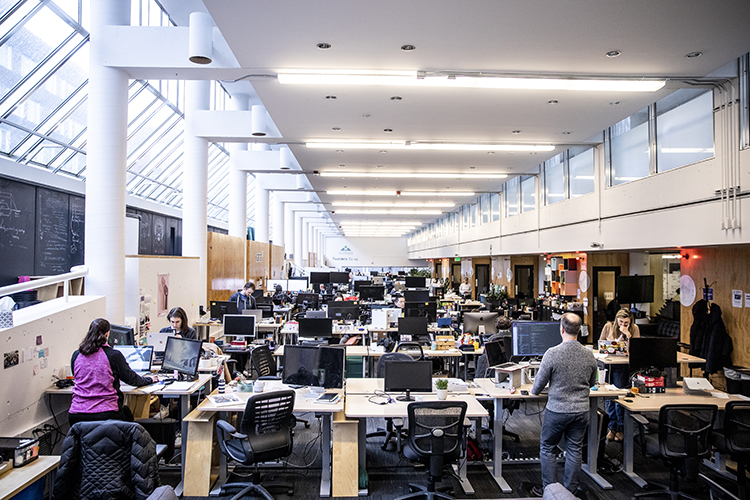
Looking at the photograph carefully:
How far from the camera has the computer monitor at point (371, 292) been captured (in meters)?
14.8

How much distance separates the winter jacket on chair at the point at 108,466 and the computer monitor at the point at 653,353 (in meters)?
5.23

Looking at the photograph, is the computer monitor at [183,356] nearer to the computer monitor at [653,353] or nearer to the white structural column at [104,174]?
the white structural column at [104,174]

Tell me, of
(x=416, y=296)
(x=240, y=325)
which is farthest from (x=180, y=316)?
(x=416, y=296)

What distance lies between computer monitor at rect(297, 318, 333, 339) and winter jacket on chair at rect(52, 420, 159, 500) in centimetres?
508

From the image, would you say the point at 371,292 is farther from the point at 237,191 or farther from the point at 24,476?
the point at 24,476

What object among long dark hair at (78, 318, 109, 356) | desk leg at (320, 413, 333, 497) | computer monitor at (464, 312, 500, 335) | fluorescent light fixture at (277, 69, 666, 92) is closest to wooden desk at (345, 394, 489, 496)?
desk leg at (320, 413, 333, 497)

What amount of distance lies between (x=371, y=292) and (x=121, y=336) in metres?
9.44

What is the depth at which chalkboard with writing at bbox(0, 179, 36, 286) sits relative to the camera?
8.02 m

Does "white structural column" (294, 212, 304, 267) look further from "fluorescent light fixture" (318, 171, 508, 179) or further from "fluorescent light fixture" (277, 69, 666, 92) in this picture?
"fluorescent light fixture" (277, 69, 666, 92)

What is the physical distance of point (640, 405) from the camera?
16.1ft

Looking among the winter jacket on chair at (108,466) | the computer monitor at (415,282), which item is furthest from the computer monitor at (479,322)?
the computer monitor at (415,282)

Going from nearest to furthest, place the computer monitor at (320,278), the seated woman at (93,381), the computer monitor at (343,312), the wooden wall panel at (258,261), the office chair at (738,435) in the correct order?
the office chair at (738,435), the seated woman at (93,381), the computer monitor at (343,312), the wooden wall panel at (258,261), the computer monitor at (320,278)

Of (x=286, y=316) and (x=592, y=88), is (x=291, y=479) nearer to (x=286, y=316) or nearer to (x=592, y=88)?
(x=592, y=88)

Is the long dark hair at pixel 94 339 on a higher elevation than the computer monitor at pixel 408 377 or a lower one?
higher
